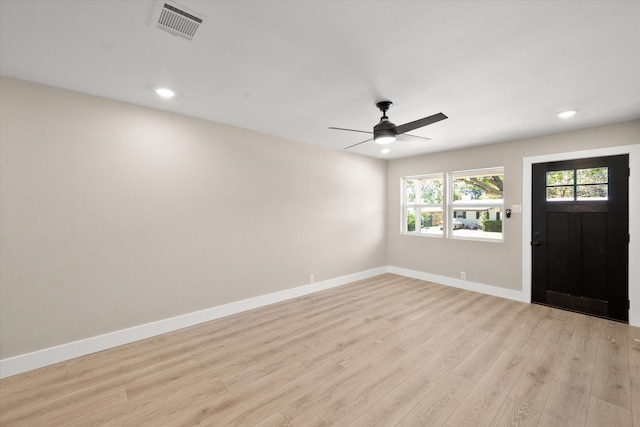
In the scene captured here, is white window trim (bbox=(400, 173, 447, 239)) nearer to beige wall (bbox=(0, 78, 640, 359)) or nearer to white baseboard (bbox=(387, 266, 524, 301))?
beige wall (bbox=(0, 78, 640, 359))

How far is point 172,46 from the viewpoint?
183 cm

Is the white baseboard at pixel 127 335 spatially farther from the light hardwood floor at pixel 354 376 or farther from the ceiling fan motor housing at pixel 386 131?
the ceiling fan motor housing at pixel 386 131

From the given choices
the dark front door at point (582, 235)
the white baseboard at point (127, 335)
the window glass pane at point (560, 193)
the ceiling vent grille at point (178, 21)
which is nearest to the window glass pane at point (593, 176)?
the dark front door at point (582, 235)

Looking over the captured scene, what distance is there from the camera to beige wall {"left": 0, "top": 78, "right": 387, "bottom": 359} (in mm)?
2311

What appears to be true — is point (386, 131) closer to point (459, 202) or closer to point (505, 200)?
point (505, 200)

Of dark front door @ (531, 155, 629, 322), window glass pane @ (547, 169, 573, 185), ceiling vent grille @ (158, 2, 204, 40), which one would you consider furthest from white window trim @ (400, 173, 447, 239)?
ceiling vent grille @ (158, 2, 204, 40)

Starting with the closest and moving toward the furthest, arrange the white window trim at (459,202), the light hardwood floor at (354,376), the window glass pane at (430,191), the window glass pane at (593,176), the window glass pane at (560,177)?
1. the light hardwood floor at (354,376)
2. the window glass pane at (593,176)
3. the window glass pane at (560,177)
4. the white window trim at (459,202)
5. the window glass pane at (430,191)

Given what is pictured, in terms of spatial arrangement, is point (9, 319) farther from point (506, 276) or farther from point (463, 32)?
point (506, 276)

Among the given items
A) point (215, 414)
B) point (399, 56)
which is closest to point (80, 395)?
point (215, 414)

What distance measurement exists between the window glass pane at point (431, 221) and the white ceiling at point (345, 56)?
2.47 m

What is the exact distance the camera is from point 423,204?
5.40 meters

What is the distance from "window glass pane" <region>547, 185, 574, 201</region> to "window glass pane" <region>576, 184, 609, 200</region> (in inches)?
3.2

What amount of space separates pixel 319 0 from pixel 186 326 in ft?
11.6

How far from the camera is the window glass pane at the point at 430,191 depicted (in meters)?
5.15
